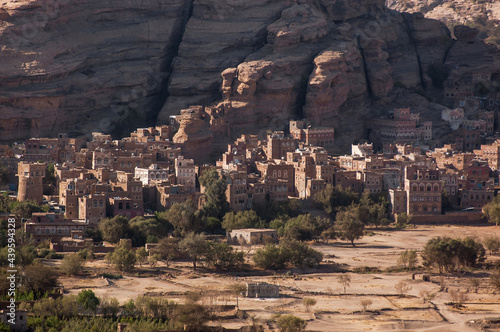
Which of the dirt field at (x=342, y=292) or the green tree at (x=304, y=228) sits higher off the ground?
the green tree at (x=304, y=228)

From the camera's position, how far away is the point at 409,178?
94250 mm

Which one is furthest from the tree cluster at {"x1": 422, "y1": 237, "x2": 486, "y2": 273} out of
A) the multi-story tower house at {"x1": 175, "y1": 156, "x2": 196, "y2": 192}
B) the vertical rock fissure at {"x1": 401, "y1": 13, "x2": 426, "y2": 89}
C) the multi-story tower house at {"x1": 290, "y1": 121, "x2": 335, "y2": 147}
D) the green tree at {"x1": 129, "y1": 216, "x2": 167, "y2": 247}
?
the vertical rock fissure at {"x1": 401, "y1": 13, "x2": 426, "y2": 89}

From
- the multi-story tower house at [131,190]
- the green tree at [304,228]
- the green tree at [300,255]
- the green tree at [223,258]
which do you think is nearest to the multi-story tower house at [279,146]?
the green tree at [304,228]

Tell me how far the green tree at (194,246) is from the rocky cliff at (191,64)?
109 feet

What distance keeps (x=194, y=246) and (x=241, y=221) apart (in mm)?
8805

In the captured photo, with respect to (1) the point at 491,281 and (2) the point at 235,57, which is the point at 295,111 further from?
(1) the point at 491,281

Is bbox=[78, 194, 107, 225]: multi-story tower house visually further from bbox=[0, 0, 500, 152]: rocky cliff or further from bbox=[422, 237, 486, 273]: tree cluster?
bbox=[0, 0, 500, 152]: rocky cliff

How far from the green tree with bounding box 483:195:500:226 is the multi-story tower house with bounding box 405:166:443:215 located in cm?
333

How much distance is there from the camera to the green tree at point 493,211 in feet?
298

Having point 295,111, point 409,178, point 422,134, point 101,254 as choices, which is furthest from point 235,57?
point 101,254

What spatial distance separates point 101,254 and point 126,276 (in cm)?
550

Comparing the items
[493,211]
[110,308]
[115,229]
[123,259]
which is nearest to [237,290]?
[110,308]

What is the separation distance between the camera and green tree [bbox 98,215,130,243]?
80.4 m

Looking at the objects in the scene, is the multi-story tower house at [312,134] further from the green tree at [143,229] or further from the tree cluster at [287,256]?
the tree cluster at [287,256]
